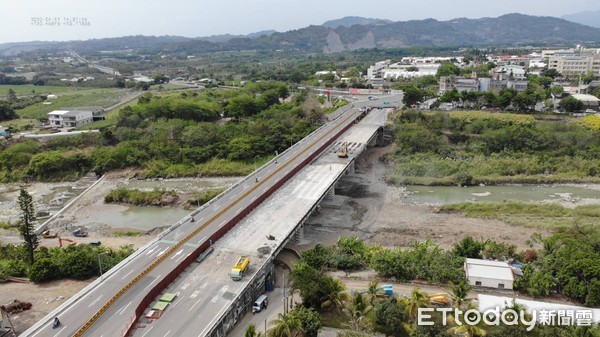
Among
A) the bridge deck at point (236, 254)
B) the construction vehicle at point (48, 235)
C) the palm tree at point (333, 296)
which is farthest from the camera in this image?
the construction vehicle at point (48, 235)

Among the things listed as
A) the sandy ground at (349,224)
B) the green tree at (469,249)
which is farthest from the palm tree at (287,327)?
the green tree at (469,249)

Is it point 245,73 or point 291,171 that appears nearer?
point 291,171

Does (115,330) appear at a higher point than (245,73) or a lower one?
lower

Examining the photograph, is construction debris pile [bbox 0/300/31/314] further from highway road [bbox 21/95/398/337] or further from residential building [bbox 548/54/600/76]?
residential building [bbox 548/54/600/76]

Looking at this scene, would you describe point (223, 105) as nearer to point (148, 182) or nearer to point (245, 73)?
point (148, 182)

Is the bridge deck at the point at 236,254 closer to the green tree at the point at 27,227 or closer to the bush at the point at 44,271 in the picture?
the bush at the point at 44,271

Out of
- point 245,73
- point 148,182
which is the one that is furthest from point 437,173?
point 245,73
